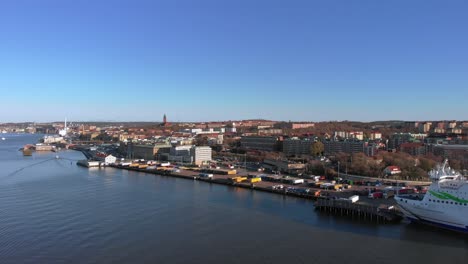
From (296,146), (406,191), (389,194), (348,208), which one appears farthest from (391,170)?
(296,146)

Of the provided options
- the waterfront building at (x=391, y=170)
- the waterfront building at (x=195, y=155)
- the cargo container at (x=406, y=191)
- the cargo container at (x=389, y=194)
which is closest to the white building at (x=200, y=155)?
the waterfront building at (x=195, y=155)

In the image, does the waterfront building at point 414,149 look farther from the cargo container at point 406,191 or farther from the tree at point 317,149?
the cargo container at point 406,191

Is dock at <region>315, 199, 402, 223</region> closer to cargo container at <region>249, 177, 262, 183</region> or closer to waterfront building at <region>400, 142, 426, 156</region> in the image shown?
cargo container at <region>249, 177, 262, 183</region>

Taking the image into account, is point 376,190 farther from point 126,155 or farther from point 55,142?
point 55,142

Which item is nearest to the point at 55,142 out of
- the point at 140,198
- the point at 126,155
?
the point at 126,155

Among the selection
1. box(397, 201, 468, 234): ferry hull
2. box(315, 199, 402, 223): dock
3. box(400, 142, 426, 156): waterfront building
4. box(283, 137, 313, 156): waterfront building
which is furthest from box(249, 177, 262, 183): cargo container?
box(400, 142, 426, 156): waterfront building

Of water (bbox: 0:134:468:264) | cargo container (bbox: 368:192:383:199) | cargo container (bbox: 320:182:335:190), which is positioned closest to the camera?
water (bbox: 0:134:468:264)

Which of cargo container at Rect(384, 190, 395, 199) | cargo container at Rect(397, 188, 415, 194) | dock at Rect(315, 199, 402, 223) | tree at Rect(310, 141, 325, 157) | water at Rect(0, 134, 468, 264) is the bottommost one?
water at Rect(0, 134, 468, 264)

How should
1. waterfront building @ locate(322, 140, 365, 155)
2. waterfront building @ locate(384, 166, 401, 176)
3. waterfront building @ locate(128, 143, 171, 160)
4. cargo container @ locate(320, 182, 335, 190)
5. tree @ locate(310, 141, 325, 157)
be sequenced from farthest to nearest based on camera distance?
waterfront building @ locate(128, 143, 171, 160) → tree @ locate(310, 141, 325, 157) → waterfront building @ locate(322, 140, 365, 155) → waterfront building @ locate(384, 166, 401, 176) → cargo container @ locate(320, 182, 335, 190)
